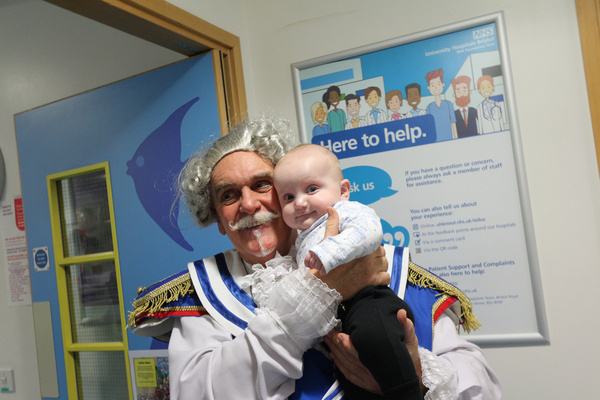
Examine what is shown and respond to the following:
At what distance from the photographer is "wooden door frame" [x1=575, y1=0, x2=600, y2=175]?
1.79m

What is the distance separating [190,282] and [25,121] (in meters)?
1.82

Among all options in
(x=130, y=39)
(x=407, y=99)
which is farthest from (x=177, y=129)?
(x=407, y=99)

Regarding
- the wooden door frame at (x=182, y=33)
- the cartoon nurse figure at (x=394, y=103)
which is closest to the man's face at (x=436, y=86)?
the cartoon nurse figure at (x=394, y=103)

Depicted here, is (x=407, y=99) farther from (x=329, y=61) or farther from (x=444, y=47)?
(x=329, y=61)

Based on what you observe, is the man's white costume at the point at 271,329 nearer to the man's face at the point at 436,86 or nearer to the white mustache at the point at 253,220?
the white mustache at the point at 253,220

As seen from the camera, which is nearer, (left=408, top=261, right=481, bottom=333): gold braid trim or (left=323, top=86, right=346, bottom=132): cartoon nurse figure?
(left=408, top=261, right=481, bottom=333): gold braid trim

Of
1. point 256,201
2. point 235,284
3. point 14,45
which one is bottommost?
point 235,284

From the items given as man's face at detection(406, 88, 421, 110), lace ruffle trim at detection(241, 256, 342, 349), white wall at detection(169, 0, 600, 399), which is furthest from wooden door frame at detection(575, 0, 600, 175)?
lace ruffle trim at detection(241, 256, 342, 349)

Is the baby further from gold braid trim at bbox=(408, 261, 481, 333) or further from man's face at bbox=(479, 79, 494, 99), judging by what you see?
man's face at bbox=(479, 79, 494, 99)

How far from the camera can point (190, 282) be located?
1401 millimetres

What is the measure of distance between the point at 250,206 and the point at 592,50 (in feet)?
4.56

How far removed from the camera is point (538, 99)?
1.89 metres

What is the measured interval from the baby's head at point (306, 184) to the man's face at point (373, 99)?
0.88 meters

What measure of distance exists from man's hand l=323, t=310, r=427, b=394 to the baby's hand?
172 millimetres
